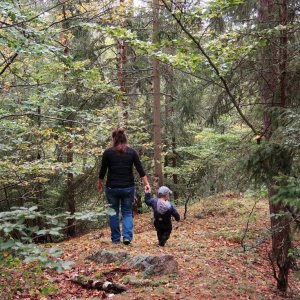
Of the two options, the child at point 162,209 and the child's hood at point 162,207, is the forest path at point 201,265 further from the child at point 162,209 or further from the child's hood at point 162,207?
the child's hood at point 162,207

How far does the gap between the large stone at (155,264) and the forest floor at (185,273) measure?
A: 0.36 ft

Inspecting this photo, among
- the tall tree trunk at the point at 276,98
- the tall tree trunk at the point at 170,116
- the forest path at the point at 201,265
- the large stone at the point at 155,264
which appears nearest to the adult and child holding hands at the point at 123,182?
the forest path at the point at 201,265

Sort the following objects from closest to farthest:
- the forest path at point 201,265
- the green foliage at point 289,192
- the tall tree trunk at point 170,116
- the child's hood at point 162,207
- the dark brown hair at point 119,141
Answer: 1. the green foliage at point 289,192
2. the forest path at point 201,265
3. the dark brown hair at point 119,141
4. the child's hood at point 162,207
5. the tall tree trunk at point 170,116

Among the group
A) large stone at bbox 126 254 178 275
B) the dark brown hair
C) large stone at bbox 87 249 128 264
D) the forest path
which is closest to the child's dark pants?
the forest path

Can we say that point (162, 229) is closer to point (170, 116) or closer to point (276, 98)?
point (276, 98)

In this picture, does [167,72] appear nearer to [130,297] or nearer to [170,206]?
[170,206]

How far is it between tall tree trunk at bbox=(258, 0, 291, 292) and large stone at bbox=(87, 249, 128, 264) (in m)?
2.52

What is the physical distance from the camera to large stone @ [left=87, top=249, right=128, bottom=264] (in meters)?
6.07

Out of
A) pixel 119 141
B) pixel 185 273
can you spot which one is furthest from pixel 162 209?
pixel 119 141

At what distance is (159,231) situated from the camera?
23.3ft

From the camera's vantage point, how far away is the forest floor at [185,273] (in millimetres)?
4906

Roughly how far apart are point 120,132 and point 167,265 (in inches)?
94.7

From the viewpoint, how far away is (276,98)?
5973 mm

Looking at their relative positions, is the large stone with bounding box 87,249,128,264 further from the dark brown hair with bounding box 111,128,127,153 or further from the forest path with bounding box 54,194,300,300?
the dark brown hair with bounding box 111,128,127,153
